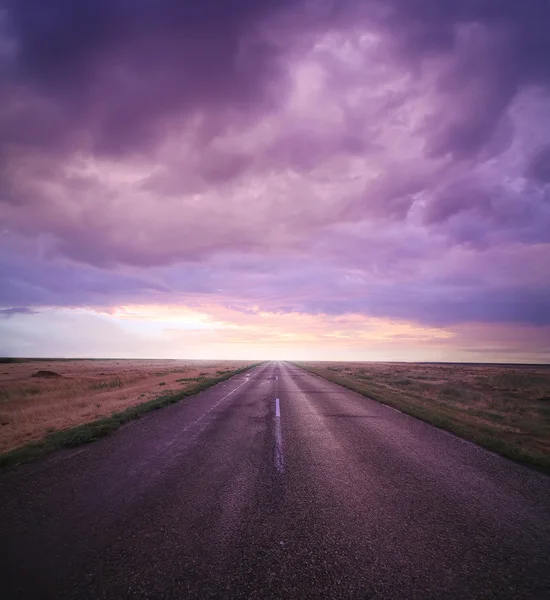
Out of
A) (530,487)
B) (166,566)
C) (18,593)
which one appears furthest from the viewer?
(530,487)

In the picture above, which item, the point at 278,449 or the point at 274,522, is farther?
the point at 278,449

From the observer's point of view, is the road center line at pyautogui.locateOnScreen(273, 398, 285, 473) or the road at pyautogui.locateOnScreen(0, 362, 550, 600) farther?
the road center line at pyautogui.locateOnScreen(273, 398, 285, 473)

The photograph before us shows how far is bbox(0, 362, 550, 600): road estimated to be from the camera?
332 cm

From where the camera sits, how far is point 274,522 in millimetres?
4512

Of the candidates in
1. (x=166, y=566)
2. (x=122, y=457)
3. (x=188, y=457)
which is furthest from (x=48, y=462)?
(x=166, y=566)

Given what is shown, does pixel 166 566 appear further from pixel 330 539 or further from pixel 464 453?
pixel 464 453

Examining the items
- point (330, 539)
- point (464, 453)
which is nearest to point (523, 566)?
point (330, 539)

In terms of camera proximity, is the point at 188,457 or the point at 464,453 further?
the point at 464,453

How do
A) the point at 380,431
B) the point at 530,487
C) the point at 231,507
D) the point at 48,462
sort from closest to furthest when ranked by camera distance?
the point at 231,507
the point at 530,487
the point at 48,462
the point at 380,431

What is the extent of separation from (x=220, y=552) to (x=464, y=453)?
23.6ft

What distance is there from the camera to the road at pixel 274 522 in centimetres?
332

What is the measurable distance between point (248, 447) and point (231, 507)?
3362mm

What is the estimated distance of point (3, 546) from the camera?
4012 millimetres

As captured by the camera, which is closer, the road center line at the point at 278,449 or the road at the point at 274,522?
the road at the point at 274,522
